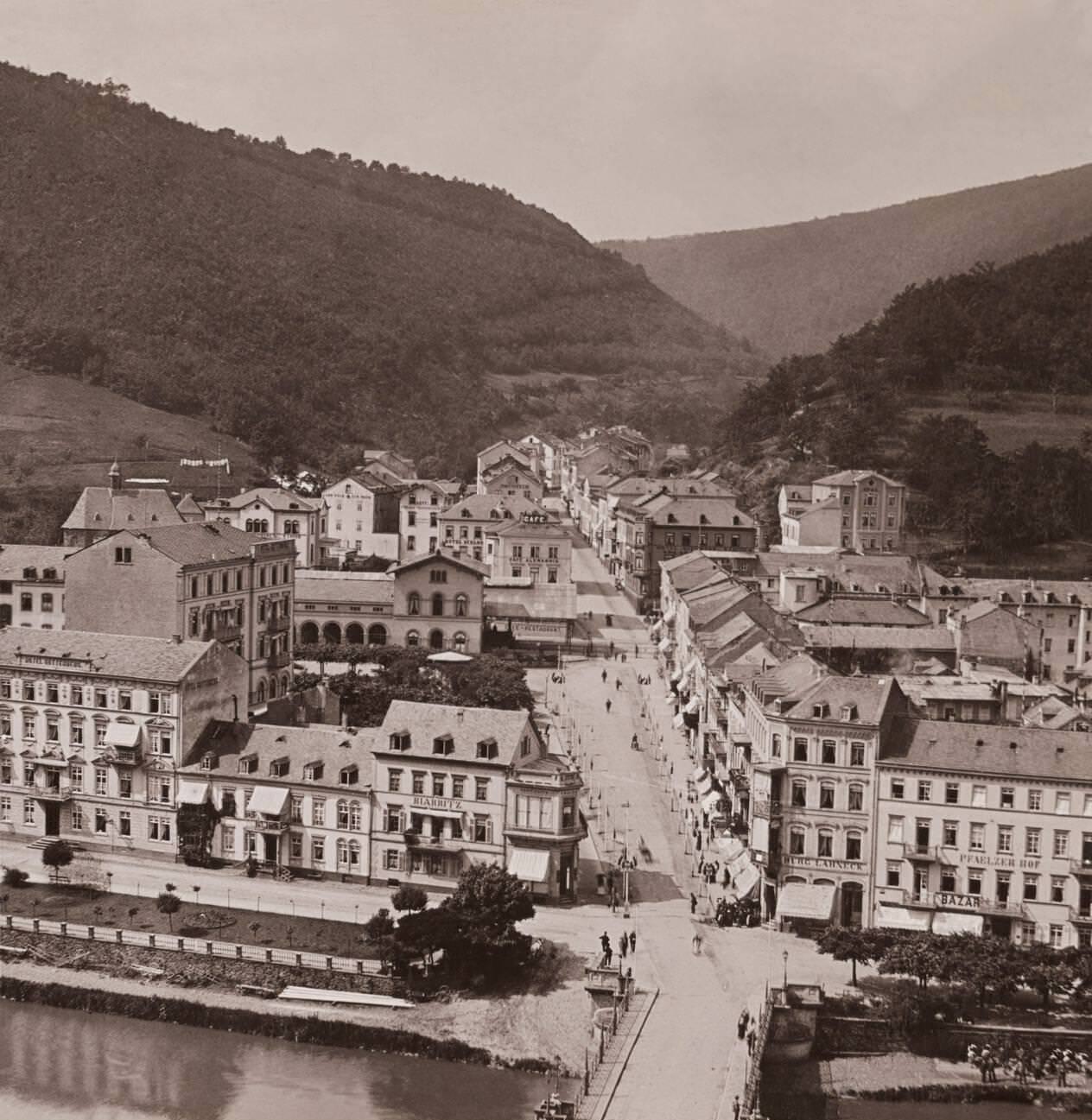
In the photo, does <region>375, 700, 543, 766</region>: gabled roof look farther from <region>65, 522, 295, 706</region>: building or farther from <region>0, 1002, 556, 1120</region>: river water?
<region>65, 522, 295, 706</region>: building

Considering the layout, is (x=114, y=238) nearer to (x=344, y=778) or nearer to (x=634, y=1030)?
(x=344, y=778)

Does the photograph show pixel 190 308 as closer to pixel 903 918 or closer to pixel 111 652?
pixel 111 652

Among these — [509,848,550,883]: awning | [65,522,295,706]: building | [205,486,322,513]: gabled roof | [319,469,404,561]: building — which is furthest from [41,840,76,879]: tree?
[319,469,404,561]: building

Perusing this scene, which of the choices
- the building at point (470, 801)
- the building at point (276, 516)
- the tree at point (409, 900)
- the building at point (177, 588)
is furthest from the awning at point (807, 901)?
the building at point (276, 516)

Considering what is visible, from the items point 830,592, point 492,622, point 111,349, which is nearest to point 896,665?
point 830,592

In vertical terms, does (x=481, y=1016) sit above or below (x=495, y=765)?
below

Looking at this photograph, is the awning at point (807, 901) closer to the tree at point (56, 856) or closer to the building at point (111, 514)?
the tree at point (56, 856)
